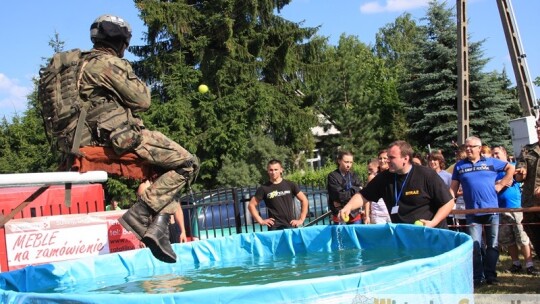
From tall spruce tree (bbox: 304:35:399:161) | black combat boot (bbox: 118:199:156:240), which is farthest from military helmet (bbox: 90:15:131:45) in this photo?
tall spruce tree (bbox: 304:35:399:161)

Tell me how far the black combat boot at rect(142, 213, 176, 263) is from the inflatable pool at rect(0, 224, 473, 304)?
29 centimetres

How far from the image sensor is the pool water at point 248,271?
4973 mm

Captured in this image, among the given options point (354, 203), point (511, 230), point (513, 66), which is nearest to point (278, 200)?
point (354, 203)

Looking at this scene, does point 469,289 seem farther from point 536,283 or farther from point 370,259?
point 536,283

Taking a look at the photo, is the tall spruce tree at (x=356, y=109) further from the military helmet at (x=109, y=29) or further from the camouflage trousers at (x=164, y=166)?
the military helmet at (x=109, y=29)

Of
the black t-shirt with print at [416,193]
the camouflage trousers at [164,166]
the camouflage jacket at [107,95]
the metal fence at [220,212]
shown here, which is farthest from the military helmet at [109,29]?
the metal fence at [220,212]

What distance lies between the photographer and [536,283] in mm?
7797

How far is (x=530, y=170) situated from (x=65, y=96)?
5.61m

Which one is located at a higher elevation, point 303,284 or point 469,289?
point 303,284

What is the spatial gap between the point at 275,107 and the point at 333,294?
93.6 feet

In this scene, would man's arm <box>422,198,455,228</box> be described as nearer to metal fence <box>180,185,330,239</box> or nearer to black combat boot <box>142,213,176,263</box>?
black combat boot <box>142,213,176,263</box>

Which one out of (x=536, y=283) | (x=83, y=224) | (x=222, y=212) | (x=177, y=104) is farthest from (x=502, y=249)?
(x=177, y=104)

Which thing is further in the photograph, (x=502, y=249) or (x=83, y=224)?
(x=502, y=249)

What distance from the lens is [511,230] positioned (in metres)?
8.84
